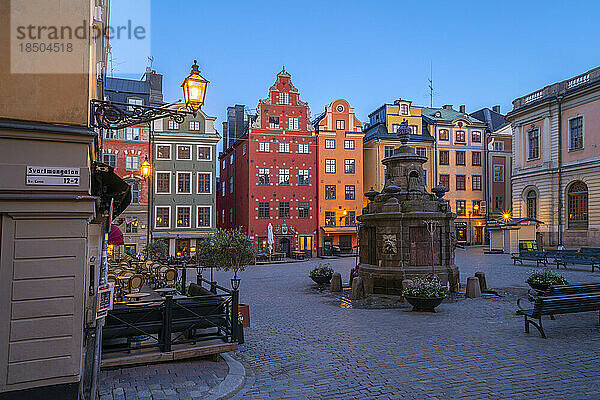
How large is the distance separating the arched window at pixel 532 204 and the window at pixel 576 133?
5.69 meters

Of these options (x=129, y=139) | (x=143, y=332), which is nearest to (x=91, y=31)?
(x=143, y=332)

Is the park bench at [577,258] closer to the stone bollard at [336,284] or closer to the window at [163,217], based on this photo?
the stone bollard at [336,284]

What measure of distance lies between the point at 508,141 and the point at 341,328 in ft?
169

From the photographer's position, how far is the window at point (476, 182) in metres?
53.7

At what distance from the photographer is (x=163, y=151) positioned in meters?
39.8

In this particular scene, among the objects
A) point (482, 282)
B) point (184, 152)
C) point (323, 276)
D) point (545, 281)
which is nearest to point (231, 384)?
point (545, 281)

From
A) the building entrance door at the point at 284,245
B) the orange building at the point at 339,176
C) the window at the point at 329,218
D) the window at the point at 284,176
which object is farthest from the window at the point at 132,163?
the window at the point at 329,218

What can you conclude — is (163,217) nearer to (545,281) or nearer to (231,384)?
(545,281)

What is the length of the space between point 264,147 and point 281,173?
3.02 m

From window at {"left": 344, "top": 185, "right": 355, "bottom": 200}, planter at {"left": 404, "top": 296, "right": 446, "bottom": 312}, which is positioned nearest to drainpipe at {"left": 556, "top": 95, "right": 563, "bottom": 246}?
window at {"left": 344, "top": 185, "right": 355, "bottom": 200}

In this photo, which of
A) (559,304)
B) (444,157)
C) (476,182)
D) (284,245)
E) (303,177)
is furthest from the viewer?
(476,182)

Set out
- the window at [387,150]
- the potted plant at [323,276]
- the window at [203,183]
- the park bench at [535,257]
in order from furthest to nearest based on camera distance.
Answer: the window at [387,150], the window at [203,183], the park bench at [535,257], the potted plant at [323,276]

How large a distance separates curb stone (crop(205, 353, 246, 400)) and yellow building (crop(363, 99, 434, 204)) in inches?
1594

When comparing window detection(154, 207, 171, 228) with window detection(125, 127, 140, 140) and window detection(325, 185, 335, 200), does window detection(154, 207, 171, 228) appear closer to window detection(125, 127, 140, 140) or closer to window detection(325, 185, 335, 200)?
window detection(125, 127, 140, 140)
